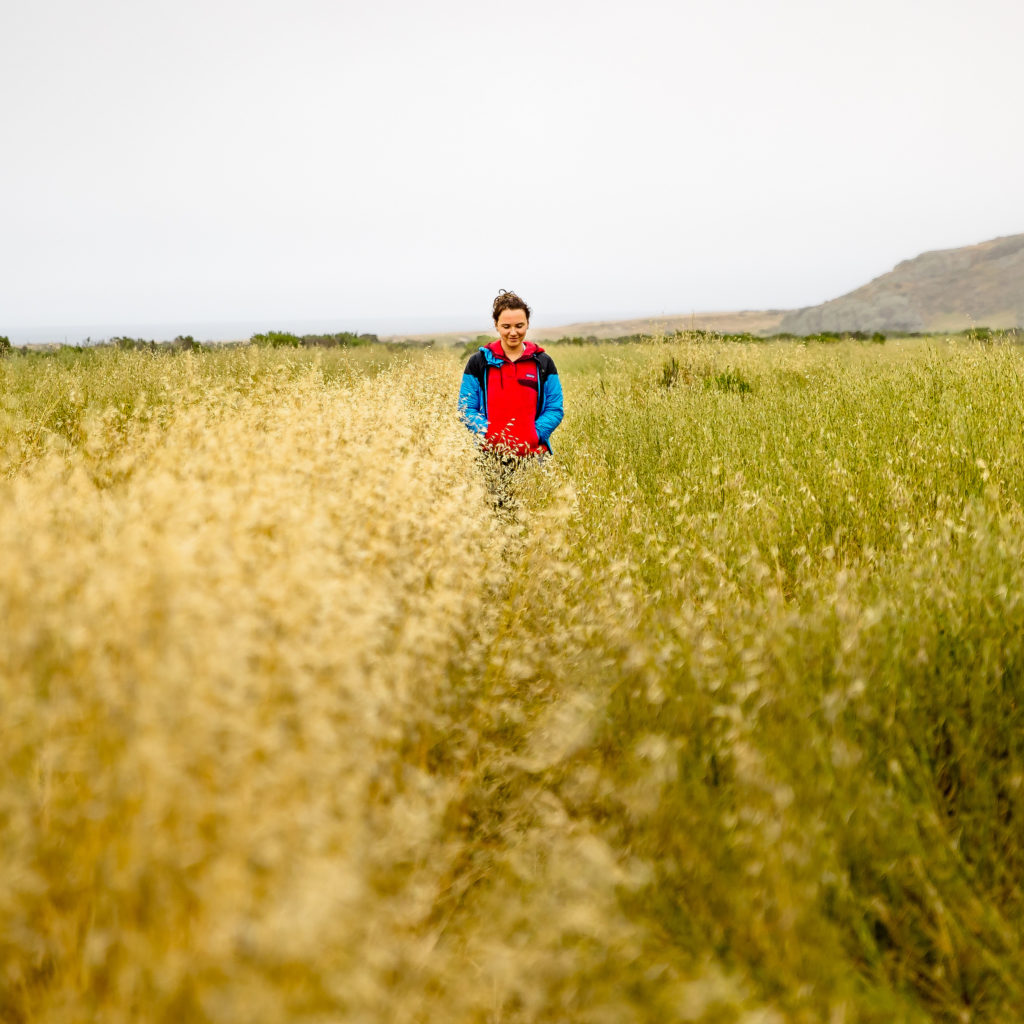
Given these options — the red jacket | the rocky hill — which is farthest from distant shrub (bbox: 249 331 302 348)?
the rocky hill

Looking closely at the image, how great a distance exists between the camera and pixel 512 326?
5.12 m

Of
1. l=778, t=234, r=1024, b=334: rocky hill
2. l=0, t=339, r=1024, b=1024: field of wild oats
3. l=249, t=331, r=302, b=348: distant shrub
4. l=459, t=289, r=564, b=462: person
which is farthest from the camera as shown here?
l=778, t=234, r=1024, b=334: rocky hill

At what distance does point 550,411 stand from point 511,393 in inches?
12.3

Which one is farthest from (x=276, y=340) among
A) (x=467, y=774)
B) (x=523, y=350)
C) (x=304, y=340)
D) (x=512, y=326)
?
(x=467, y=774)

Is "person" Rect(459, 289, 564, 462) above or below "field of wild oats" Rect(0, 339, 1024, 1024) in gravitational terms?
above

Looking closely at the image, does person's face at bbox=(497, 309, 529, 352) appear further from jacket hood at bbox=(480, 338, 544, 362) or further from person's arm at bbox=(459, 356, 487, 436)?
person's arm at bbox=(459, 356, 487, 436)

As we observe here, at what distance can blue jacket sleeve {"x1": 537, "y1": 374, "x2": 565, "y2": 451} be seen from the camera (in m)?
5.29

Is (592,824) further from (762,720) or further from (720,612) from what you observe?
(720,612)

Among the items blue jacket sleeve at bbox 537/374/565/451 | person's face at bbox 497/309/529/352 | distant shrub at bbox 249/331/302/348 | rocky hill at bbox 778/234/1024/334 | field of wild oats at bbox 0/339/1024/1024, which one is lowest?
field of wild oats at bbox 0/339/1024/1024

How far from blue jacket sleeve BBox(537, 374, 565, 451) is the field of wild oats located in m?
2.05

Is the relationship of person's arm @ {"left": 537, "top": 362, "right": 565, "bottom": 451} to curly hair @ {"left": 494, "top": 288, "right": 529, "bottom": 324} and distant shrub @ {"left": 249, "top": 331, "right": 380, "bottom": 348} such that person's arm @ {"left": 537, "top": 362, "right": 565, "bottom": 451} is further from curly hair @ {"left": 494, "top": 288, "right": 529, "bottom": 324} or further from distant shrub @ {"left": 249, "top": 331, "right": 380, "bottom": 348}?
distant shrub @ {"left": 249, "top": 331, "right": 380, "bottom": 348}

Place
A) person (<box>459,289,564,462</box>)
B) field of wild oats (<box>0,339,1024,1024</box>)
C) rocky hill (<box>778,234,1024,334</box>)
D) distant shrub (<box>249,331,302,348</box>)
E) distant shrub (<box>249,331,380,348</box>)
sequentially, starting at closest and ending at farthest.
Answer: field of wild oats (<box>0,339,1024,1024</box>)
person (<box>459,289,564,462</box>)
distant shrub (<box>249,331,302,348</box>)
distant shrub (<box>249,331,380,348</box>)
rocky hill (<box>778,234,1024,334</box>)

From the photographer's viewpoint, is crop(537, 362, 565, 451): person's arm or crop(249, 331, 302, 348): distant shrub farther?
crop(249, 331, 302, 348): distant shrub

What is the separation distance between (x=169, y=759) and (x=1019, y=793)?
2130 mm
